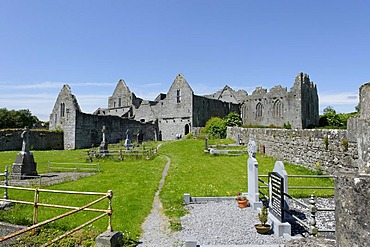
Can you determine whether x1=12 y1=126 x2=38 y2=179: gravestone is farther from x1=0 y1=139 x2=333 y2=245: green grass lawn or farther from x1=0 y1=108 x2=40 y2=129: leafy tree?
x1=0 y1=108 x2=40 y2=129: leafy tree

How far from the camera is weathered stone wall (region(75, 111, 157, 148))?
4046cm

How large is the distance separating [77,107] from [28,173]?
83.2ft

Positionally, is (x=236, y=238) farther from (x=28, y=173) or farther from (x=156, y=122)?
(x=156, y=122)

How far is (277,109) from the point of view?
5588cm

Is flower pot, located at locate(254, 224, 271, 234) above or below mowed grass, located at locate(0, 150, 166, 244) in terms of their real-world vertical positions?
above

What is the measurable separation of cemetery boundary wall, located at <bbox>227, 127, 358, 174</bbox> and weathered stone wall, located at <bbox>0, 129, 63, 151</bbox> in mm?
29948

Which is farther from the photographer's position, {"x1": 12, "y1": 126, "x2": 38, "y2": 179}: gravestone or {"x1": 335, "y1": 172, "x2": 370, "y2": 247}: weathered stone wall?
{"x1": 12, "y1": 126, "x2": 38, "y2": 179}: gravestone

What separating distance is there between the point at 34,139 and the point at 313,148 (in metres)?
35.7

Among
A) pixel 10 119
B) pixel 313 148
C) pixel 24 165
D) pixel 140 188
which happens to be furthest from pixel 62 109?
pixel 313 148

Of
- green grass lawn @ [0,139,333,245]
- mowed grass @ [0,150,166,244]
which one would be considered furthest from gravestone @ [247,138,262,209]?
mowed grass @ [0,150,166,244]

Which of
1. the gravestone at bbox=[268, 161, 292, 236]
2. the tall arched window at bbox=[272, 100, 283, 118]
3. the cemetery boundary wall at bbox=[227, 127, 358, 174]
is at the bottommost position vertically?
the gravestone at bbox=[268, 161, 292, 236]

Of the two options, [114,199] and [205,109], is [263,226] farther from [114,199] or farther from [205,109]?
[205,109]

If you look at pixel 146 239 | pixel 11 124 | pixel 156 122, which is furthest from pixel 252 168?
pixel 11 124

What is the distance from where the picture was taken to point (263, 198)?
11.9 meters
